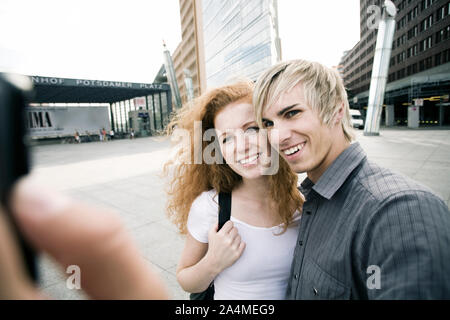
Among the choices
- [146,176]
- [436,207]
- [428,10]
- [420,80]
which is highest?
[428,10]

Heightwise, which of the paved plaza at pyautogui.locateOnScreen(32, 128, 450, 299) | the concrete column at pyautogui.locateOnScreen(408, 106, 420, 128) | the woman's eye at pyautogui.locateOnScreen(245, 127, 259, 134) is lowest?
the paved plaza at pyautogui.locateOnScreen(32, 128, 450, 299)

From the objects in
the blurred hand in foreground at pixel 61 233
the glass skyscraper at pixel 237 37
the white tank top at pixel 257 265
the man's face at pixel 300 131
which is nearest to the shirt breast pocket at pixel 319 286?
the white tank top at pixel 257 265

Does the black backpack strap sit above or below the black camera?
below

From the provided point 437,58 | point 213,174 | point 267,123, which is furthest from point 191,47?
point 267,123

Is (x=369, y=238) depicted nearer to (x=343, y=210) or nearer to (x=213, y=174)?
(x=343, y=210)

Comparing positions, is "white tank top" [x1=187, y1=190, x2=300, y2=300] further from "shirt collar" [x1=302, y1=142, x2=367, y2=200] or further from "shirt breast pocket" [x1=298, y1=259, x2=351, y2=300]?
"shirt collar" [x1=302, y1=142, x2=367, y2=200]

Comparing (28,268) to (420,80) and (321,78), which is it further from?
(420,80)

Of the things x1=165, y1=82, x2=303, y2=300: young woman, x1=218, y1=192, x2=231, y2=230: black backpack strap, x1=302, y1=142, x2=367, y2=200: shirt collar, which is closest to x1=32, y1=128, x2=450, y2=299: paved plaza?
x1=165, y1=82, x2=303, y2=300: young woman

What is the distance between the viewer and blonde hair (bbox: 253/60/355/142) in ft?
4.07

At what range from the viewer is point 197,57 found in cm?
5678

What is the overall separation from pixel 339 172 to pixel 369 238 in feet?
1.06

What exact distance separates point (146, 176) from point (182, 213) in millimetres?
5834

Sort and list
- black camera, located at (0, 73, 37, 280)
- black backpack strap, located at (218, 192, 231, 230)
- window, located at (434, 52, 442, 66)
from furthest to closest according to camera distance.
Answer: window, located at (434, 52, 442, 66) → black backpack strap, located at (218, 192, 231, 230) → black camera, located at (0, 73, 37, 280)
